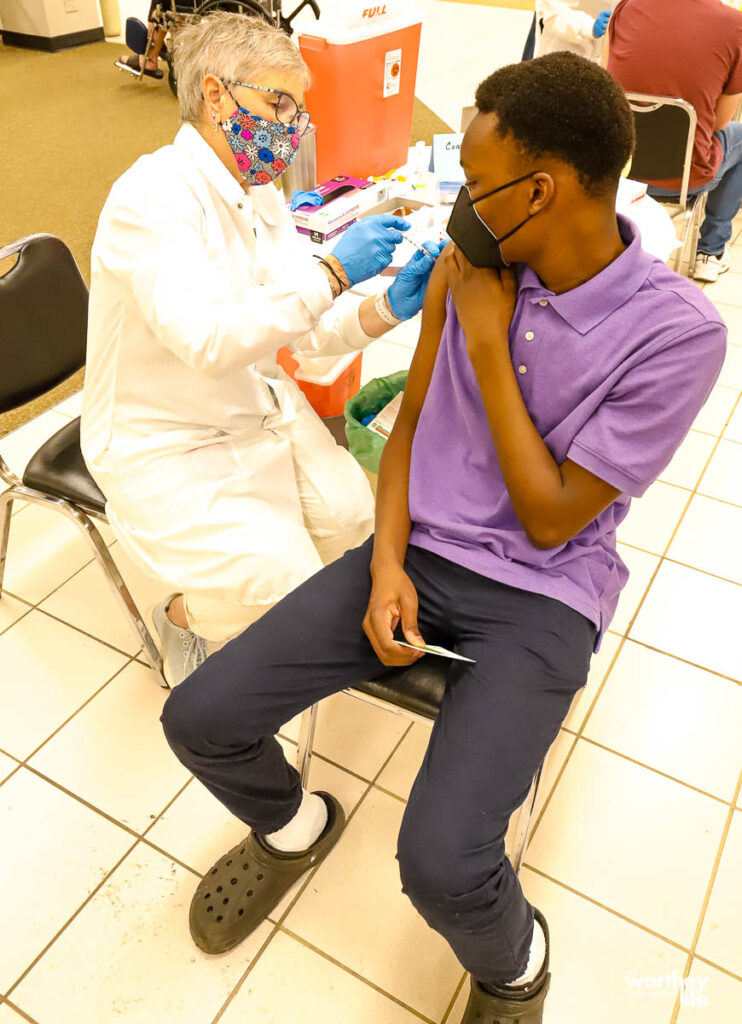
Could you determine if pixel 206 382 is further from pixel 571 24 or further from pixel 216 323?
pixel 571 24

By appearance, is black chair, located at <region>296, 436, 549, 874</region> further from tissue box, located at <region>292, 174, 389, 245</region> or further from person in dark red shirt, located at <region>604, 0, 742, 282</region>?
person in dark red shirt, located at <region>604, 0, 742, 282</region>

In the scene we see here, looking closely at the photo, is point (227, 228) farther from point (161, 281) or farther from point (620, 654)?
point (620, 654)

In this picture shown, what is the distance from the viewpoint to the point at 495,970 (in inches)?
44.1

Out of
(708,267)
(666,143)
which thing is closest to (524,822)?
(666,143)

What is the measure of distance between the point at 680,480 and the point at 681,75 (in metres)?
1.40

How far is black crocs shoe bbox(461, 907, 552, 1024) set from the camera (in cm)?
117

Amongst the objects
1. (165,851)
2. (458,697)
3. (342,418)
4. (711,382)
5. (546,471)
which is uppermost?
(711,382)

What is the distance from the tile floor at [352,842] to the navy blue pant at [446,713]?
0.27 meters

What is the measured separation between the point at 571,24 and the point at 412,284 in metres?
2.35

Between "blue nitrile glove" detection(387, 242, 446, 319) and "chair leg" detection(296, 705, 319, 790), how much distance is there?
30.3 inches

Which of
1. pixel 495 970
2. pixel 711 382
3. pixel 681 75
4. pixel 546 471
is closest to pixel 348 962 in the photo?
pixel 495 970

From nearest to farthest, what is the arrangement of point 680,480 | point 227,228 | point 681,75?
point 227,228 < point 680,480 < point 681,75

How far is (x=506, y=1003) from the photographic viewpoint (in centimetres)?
117

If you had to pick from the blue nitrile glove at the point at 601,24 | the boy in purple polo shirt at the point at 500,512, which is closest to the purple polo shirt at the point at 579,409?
the boy in purple polo shirt at the point at 500,512
